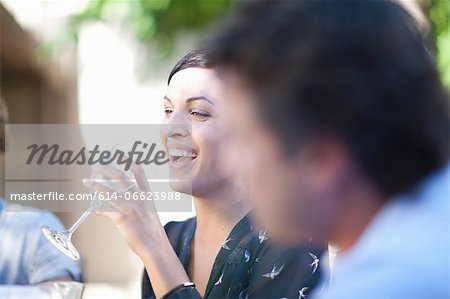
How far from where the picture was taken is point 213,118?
5.32 feet

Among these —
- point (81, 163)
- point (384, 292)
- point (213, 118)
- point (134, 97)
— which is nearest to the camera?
point (384, 292)

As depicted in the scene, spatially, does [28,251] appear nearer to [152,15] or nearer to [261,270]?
[261,270]

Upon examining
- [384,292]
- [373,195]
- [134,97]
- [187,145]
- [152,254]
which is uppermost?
[134,97]

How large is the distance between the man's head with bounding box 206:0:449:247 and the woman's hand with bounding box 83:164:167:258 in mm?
665

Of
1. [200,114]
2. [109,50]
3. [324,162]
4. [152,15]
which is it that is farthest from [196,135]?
[109,50]

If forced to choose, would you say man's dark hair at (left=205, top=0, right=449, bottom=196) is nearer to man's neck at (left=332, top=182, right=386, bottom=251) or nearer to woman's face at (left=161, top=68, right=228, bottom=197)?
man's neck at (left=332, top=182, right=386, bottom=251)

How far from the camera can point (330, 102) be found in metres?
0.77

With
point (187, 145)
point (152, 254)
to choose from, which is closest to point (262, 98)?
point (152, 254)

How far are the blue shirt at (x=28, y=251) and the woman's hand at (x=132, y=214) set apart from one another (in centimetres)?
65

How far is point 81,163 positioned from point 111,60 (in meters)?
4.55

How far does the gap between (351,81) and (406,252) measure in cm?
18

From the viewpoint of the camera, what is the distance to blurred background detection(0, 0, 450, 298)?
5.20 metres

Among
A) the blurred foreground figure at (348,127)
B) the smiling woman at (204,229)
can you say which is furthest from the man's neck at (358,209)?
the smiling woman at (204,229)

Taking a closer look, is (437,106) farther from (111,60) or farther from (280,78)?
(111,60)
